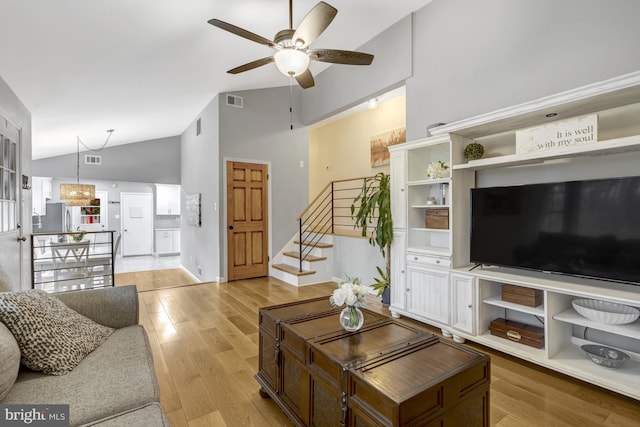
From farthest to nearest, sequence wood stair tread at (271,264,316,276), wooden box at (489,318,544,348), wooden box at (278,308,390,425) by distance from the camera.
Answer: wood stair tread at (271,264,316,276), wooden box at (489,318,544,348), wooden box at (278,308,390,425)

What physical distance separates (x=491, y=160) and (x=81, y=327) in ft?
10.6

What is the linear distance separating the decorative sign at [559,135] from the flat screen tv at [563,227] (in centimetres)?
31

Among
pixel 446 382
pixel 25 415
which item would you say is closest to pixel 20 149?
pixel 25 415

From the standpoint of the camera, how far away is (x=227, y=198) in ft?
18.0

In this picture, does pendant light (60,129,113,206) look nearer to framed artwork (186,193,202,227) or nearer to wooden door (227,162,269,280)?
framed artwork (186,193,202,227)

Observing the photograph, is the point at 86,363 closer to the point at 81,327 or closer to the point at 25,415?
the point at 81,327

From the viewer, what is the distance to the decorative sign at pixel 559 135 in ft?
7.26

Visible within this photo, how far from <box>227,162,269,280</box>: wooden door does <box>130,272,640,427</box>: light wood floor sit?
76.4 inches

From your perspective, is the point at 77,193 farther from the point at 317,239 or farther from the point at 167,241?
the point at 317,239

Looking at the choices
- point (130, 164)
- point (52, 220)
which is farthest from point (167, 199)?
point (52, 220)

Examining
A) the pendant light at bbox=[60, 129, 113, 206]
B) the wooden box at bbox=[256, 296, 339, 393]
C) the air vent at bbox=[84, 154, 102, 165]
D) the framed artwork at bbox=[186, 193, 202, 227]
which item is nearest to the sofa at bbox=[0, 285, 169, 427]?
the wooden box at bbox=[256, 296, 339, 393]

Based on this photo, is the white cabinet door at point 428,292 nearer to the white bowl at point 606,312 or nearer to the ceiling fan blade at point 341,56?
the white bowl at point 606,312

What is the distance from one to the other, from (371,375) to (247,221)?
15.3 ft

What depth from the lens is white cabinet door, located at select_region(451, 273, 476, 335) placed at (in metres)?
2.83
